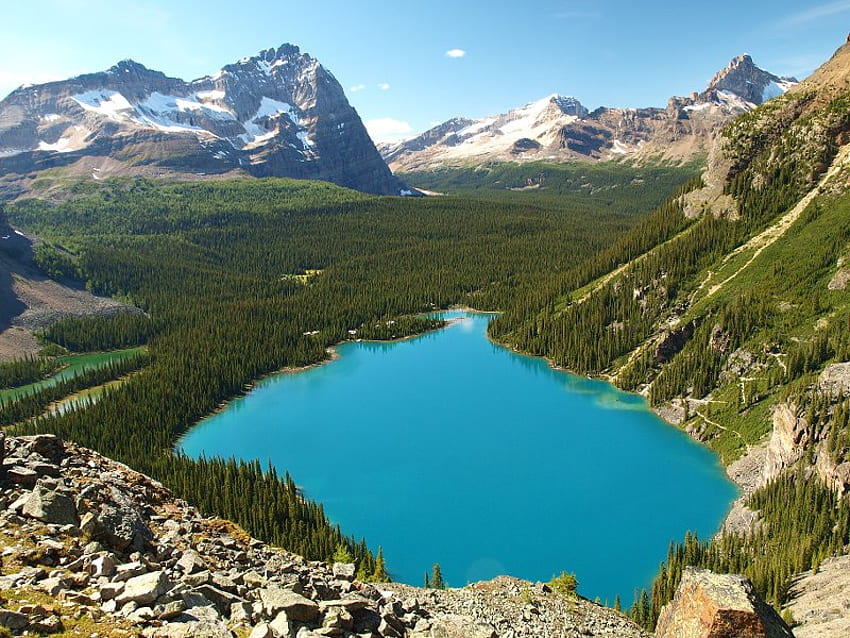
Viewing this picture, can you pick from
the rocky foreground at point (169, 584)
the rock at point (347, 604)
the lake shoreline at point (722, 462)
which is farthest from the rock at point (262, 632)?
the lake shoreline at point (722, 462)

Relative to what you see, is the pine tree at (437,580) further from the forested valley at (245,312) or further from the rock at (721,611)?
the rock at (721,611)

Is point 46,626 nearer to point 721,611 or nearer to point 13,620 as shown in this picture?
point 13,620

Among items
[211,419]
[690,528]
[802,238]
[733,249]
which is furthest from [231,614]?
[733,249]

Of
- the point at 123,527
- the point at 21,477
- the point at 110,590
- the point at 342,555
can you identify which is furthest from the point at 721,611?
the point at 21,477

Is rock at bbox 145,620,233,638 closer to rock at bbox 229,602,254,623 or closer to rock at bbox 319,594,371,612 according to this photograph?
rock at bbox 229,602,254,623

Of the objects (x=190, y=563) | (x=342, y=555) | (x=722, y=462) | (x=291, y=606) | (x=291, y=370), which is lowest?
A: (x=291, y=370)

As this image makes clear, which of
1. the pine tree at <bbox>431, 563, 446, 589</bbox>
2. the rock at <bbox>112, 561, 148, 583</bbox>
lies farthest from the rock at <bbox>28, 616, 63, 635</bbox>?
the pine tree at <bbox>431, 563, 446, 589</bbox>
